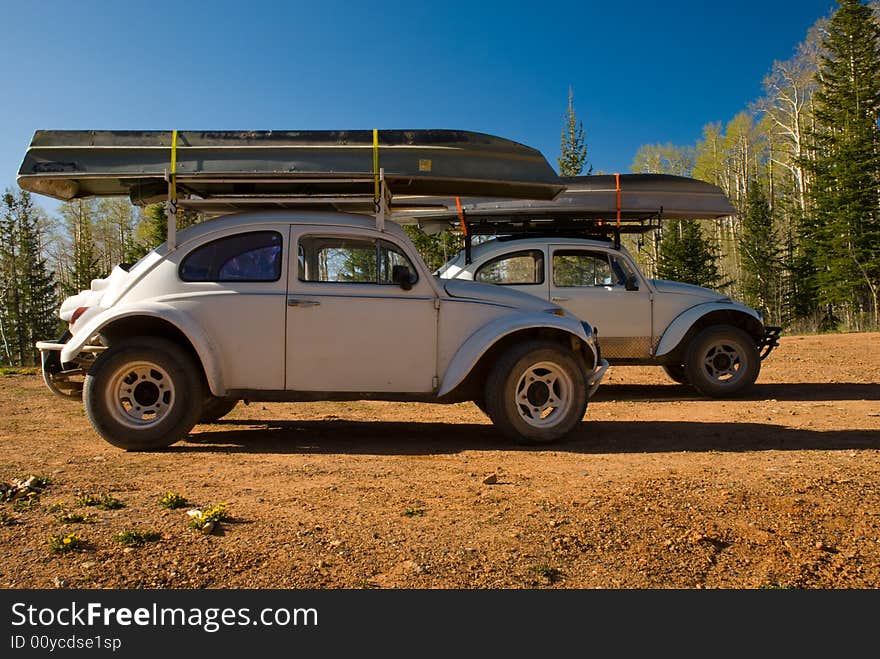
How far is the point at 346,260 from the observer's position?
661 centimetres

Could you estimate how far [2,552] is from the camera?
3.45 metres

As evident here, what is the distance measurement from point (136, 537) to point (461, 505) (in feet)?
5.79

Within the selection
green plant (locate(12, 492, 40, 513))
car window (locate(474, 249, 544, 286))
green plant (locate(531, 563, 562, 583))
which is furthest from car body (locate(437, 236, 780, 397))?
green plant (locate(531, 563, 562, 583))

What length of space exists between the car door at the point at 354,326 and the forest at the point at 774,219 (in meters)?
21.1

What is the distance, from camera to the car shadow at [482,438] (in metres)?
6.34

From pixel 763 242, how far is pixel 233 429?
4078 cm

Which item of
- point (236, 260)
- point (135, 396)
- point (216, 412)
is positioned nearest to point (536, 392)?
point (236, 260)

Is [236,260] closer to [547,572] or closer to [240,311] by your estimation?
[240,311]

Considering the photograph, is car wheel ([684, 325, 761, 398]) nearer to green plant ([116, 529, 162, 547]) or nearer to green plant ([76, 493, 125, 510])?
green plant ([76, 493, 125, 510])

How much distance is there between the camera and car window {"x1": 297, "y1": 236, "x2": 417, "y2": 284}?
21.2 ft

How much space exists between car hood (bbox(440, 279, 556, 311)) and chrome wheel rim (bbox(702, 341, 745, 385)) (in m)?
4.27

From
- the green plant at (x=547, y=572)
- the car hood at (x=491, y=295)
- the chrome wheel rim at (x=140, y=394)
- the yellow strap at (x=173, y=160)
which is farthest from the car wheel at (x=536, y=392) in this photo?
the yellow strap at (x=173, y=160)

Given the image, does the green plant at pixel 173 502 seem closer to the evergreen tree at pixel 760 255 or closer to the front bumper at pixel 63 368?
the front bumper at pixel 63 368

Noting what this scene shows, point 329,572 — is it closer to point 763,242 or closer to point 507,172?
point 507,172
